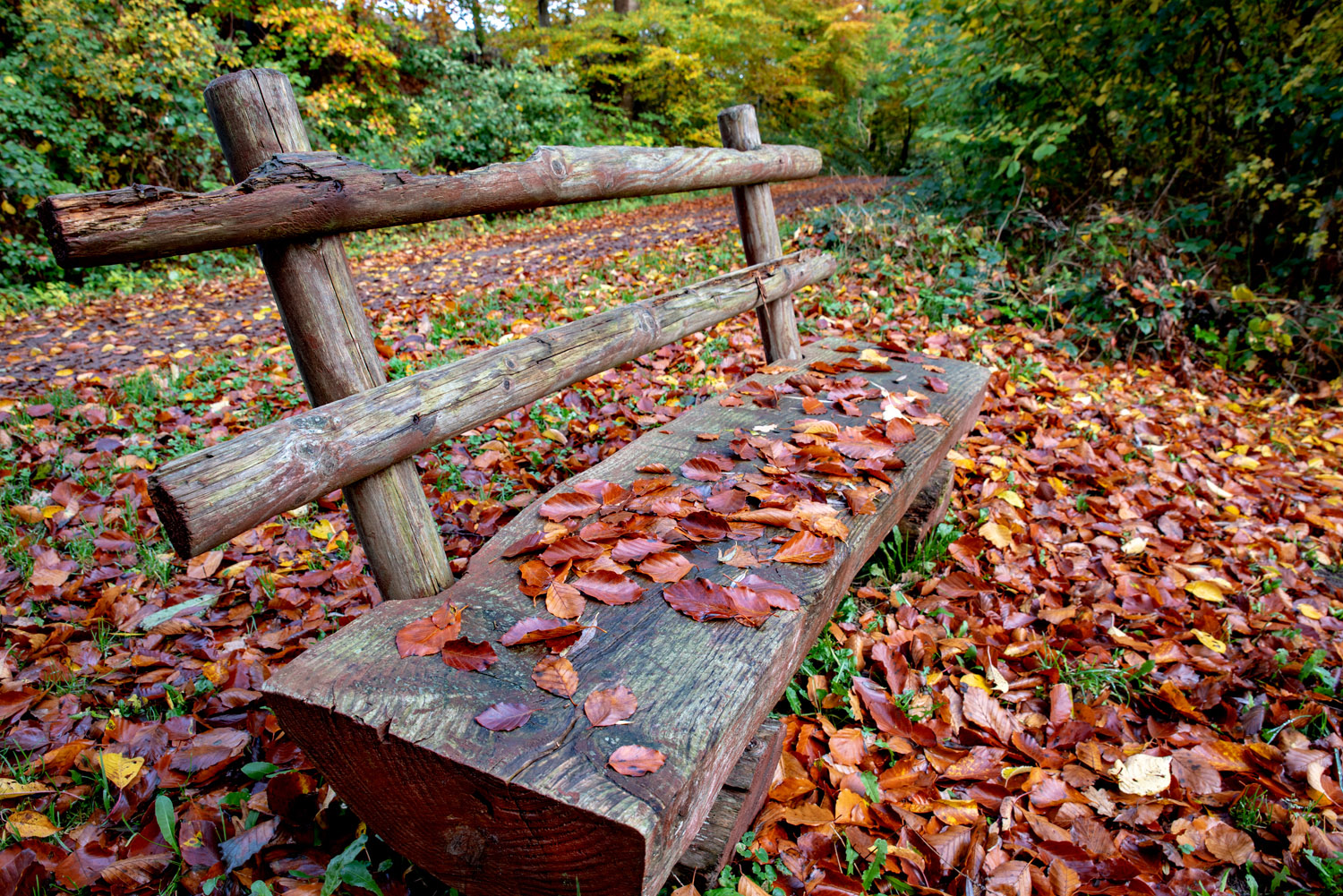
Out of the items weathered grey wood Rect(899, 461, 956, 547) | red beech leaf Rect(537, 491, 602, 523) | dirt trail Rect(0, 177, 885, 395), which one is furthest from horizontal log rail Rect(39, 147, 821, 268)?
dirt trail Rect(0, 177, 885, 395)

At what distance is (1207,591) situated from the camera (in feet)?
8.21

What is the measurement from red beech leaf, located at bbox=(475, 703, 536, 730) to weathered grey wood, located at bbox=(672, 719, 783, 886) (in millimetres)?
489

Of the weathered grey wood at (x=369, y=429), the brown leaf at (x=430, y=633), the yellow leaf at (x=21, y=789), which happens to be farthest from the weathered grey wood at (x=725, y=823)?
the yellow leaf at (x=21, y=789)

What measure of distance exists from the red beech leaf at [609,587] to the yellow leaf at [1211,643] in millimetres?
2008

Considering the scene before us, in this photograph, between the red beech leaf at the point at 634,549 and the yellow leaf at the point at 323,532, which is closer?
the red beech leaf at the point at 634,549

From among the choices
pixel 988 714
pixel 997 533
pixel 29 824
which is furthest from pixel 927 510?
pixel 29 824

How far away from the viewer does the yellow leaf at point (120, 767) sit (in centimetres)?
155

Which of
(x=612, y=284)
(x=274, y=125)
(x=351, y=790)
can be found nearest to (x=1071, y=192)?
(x=612, y=284)

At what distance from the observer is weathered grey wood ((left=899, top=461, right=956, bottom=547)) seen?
2.49 m

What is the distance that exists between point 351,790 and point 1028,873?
141cm

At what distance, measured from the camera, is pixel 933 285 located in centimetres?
521

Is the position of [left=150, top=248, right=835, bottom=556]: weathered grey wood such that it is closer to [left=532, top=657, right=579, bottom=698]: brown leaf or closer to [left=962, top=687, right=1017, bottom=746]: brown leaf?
[left=532, top=657, right=579, bottom=698]: brown leaf

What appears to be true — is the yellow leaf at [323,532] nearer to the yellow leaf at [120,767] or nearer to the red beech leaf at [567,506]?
the yellow leaf at [120,767]

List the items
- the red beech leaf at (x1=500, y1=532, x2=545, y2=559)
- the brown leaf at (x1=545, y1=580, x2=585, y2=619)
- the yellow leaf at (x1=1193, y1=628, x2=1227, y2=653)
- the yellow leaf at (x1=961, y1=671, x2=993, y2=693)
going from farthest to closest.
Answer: the yellow leaf at (x1=1193, y1=628, x2=1227, y2=653), the yellow leaf at (x1=961, y1=671, x2=993, y2=693), the red beech leaf at (x1=500, y1=532, x2=545, y2=559), the brown leaf at (x1=545, y1=580, x2=585, y2=619)
